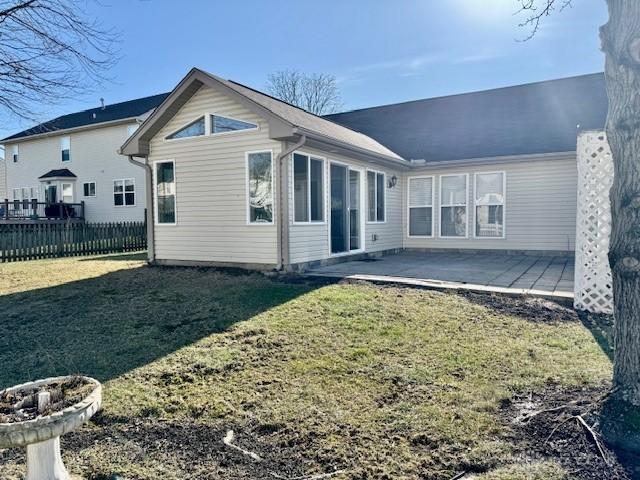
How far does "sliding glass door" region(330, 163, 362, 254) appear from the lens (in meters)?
10.2

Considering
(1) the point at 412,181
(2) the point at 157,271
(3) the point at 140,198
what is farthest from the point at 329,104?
(2) the point at 157,271

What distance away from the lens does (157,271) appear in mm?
9273

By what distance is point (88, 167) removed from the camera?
2359 cm

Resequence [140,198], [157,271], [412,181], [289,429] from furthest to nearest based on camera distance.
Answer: [140,198] < [412,181] < [157,271] < [289,429]

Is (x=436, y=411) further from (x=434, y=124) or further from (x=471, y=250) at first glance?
(x=434, y=124)

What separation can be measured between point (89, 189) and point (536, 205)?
21954mm

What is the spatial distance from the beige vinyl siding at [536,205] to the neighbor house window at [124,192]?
53.9ft

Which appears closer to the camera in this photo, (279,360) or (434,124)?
(279,360)

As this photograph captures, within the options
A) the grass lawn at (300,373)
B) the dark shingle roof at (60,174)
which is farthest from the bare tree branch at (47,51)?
the dark shingle roof at (60,174)

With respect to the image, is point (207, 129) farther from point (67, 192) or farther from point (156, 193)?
point (67, 192)

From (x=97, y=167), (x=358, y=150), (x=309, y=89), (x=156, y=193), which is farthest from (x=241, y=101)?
(x=309, y=89)

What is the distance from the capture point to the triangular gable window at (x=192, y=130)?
9.48 m

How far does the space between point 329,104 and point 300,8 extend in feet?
70.3

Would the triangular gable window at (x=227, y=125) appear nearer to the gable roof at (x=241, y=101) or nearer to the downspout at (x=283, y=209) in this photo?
the gable roof at (x=241, y=101)
